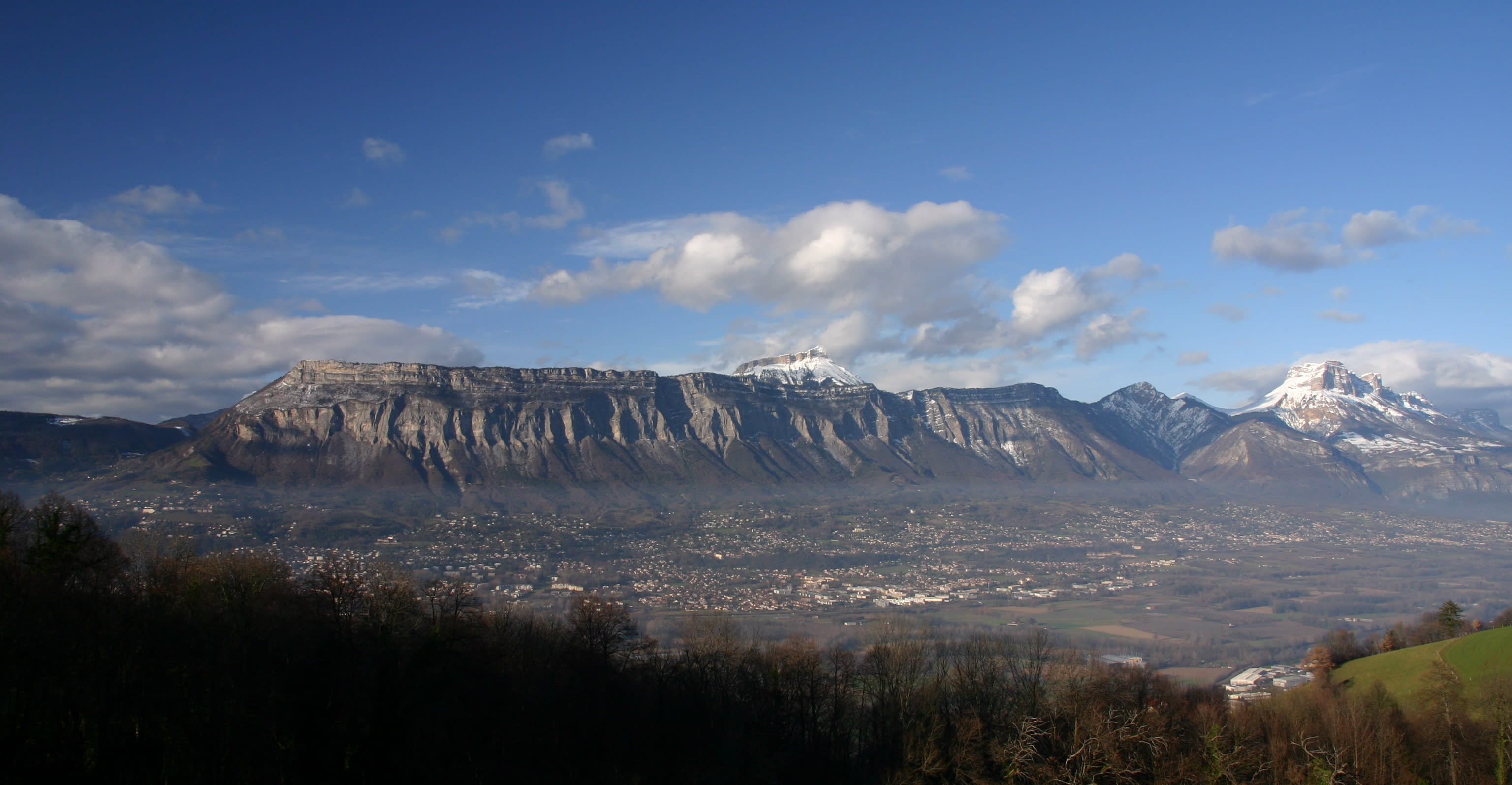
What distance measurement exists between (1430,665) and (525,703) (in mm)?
60750

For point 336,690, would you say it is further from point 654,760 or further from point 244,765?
point 654,760

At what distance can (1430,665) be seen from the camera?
58.5 m

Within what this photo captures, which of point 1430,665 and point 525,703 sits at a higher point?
point 525,703

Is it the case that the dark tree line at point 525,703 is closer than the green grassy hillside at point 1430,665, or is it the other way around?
the dark tree line at point 525,703

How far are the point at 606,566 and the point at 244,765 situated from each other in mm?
148732

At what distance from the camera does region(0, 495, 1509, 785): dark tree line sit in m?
31.7

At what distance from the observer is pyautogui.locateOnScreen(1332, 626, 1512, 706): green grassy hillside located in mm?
55219

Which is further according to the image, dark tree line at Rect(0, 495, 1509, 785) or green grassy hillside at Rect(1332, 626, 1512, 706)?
green grassy hillside at Rect(1332, 626, 1512, 706)

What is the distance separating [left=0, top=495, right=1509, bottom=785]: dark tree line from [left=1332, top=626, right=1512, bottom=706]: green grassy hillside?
4.48 metres

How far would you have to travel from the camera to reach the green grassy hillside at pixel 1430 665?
5522 centimetres

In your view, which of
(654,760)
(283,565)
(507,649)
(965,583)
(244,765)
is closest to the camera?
(244,765)

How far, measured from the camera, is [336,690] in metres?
35.9

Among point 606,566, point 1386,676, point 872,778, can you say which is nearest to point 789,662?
point 872,778

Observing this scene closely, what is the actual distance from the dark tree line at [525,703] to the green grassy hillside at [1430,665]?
14.7ft
